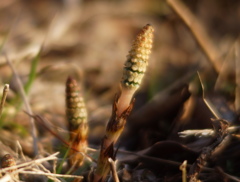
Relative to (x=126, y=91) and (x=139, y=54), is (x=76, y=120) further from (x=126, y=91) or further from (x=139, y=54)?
(x=139, y=54)

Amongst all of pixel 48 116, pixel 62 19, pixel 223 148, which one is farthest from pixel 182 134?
pixel 62 19

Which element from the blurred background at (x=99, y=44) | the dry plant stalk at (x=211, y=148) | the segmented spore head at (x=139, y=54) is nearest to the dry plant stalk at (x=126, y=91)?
the segmented spore head at (x=139, y=54)

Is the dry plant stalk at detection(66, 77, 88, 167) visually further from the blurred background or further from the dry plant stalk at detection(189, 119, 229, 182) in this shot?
the blurred background

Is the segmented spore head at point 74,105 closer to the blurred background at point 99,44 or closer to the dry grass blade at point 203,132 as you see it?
the dry grass blade at point 203,132

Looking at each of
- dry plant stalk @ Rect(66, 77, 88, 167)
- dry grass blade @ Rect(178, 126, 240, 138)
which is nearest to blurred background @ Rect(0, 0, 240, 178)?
dry plant stalk @ Rect(66, 77, 88, 167)

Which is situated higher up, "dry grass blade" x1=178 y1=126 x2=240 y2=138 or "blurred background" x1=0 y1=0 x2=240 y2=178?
"blurred background" x1=0 y1=0 x2=240 y2=178

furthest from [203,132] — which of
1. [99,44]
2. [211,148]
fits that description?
[99,44]

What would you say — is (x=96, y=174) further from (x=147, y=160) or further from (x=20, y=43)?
(x=20, y=43)
